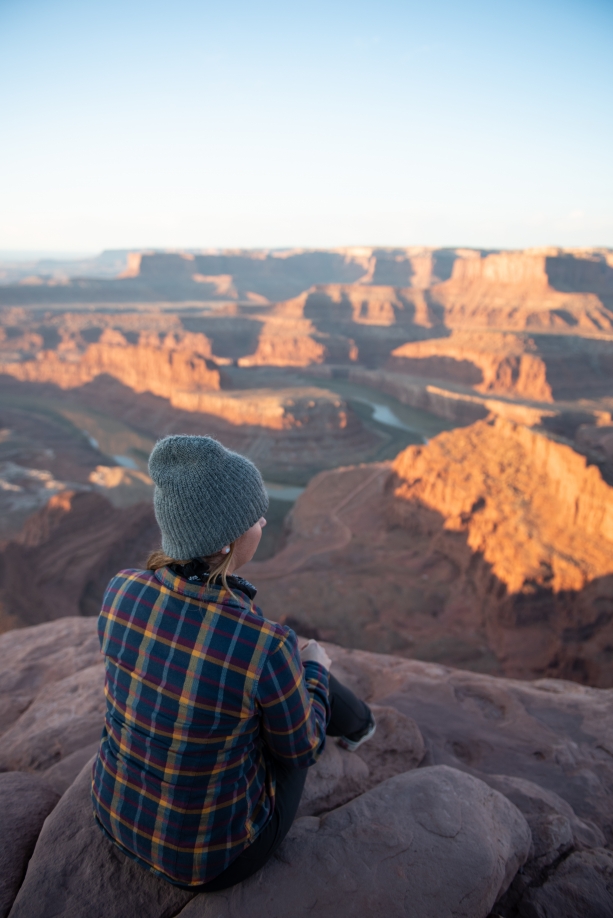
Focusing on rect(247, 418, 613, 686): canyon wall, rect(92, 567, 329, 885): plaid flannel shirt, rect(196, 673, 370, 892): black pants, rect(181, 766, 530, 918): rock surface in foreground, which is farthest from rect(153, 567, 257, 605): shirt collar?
rect(247, 418, 613, 686): canyon wall

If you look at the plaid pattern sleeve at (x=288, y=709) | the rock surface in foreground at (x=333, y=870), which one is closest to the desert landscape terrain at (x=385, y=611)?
the rock surface in foreground at (x=333, y=870)

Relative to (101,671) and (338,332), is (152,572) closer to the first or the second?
(101,671)

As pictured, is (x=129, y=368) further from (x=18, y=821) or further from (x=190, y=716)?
(x=190, y=716)

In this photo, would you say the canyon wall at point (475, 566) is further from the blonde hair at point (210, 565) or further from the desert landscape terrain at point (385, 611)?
the blonde hair at point (210, 565)

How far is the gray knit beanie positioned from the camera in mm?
1840

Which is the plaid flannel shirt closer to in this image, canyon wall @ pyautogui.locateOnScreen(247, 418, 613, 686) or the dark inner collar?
the dark inner collar

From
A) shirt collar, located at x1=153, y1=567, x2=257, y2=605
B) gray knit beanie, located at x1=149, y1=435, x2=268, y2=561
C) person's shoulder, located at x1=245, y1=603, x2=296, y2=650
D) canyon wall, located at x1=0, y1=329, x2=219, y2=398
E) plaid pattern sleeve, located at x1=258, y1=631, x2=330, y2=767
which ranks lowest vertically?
canyon wall, located at x1=0, y1=329, x2=219, y2=398

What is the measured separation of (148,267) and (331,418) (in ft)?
285

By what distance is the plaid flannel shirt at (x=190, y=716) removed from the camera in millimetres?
1772

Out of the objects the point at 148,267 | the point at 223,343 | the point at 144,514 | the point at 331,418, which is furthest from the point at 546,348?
the point at 148,267

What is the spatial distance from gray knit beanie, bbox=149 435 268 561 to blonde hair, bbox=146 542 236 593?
48mm

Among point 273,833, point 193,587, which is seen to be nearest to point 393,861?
point 273,833

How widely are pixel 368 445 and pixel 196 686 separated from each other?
32.8 metres

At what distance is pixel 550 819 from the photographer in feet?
9.64
